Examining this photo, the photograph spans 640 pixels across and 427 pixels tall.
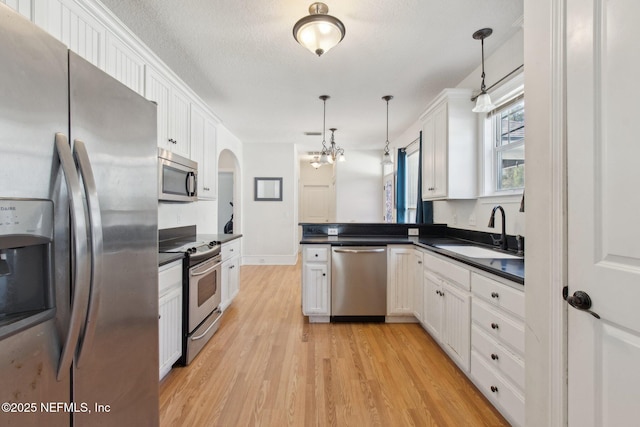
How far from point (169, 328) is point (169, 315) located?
0.09 meters

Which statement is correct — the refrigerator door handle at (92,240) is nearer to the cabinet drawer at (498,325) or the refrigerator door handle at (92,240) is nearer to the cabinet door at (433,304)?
the cabinet drawer at (498,325)

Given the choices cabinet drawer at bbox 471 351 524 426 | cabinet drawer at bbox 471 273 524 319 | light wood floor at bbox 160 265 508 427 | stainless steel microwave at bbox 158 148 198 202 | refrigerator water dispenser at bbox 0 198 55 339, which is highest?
stainless steel microwave at bbox 158 148 198 202

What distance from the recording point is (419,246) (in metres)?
2.73

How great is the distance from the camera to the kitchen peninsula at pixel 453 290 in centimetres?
148

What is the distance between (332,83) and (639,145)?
268cm

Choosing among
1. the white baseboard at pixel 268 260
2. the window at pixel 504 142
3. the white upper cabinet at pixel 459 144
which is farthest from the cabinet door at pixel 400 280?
the white baseboard at pixel 268 260

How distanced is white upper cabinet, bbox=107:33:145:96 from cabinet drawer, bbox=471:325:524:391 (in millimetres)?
2962

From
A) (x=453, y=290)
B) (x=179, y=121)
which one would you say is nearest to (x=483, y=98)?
(x=453, y=290)

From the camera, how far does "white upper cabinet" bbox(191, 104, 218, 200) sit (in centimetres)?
314

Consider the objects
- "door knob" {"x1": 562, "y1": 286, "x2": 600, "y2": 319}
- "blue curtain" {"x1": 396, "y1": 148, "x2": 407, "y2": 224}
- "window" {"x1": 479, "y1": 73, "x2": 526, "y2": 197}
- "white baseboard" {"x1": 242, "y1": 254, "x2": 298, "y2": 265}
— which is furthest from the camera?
"white baseboard" {"x1": 242, "y1": 254, "x2": 298, "y2": 265}

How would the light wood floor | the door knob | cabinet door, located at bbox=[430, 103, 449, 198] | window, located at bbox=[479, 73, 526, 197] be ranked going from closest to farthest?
1. the door knob
2. the light wood floor
3. window, located at bbox=[479, 73, 526, 197]
4. cabinet door, located at bbox=[430, 103, 449, 198]

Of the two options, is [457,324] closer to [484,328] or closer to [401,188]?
[484,328]

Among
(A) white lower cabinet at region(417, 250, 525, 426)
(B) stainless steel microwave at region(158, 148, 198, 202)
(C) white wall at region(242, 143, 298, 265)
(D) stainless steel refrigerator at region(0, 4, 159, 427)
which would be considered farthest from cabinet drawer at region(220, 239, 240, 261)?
(C) white wall at region(242, 143, 298, 265)

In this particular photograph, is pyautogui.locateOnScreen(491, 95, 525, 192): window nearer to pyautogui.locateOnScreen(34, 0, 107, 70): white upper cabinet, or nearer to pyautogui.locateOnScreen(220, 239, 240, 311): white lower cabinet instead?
pyautogui.locateOnScreen(220, 239, 240, 311): white lower cabinet
